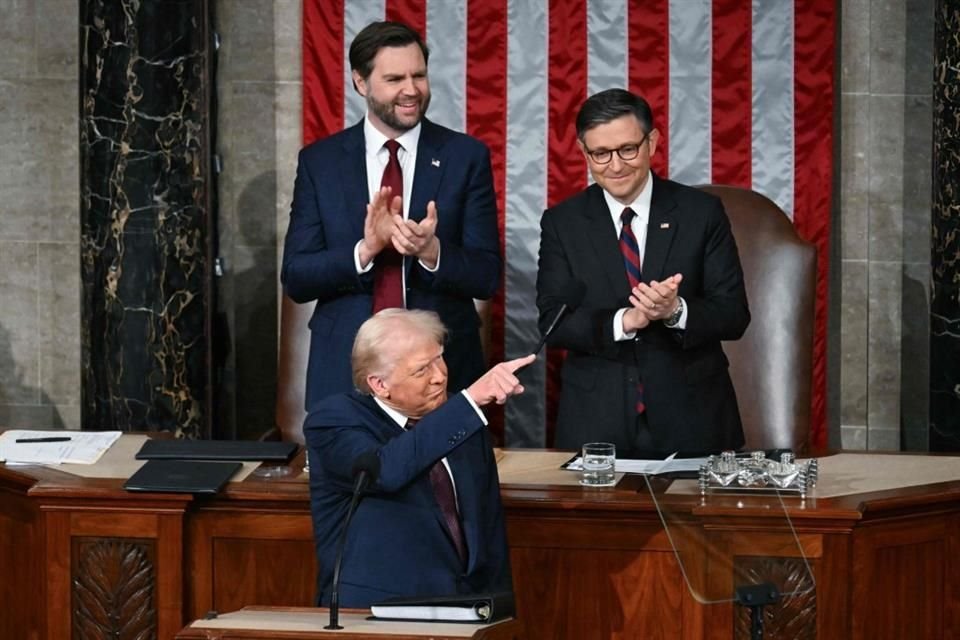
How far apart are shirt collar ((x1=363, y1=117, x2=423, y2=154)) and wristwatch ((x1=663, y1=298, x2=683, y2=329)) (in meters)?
0.99

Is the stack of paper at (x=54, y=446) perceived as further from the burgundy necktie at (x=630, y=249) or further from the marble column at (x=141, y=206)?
the burgundy necktie at (x=630, y=249)

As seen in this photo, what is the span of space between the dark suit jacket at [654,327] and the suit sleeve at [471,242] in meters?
0.17

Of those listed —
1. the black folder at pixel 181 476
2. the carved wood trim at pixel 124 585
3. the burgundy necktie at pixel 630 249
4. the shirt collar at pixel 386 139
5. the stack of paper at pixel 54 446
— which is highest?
the shirt collar at pixel 386 139

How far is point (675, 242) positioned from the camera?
518 cm

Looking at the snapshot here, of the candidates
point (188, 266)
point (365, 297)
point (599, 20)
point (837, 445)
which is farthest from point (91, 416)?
point (837, 445)

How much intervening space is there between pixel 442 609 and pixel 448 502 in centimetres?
61

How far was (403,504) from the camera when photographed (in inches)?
155

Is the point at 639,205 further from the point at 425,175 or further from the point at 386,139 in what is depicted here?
the point at 386,139

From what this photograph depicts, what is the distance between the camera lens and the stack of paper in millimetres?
4969

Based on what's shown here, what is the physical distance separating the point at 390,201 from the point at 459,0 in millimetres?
1938

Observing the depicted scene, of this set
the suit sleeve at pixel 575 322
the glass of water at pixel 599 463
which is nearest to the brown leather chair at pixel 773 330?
the suit sleeve at pixel 575 322

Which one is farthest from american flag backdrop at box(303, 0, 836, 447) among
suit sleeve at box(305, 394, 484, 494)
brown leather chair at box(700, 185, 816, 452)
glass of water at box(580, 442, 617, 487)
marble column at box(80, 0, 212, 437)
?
suit sleeve at box(305, 394, 484, 494)

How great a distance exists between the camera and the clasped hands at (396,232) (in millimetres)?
4879

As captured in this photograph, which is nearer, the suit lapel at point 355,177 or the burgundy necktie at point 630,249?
the burgundy necktie at point 630,249
